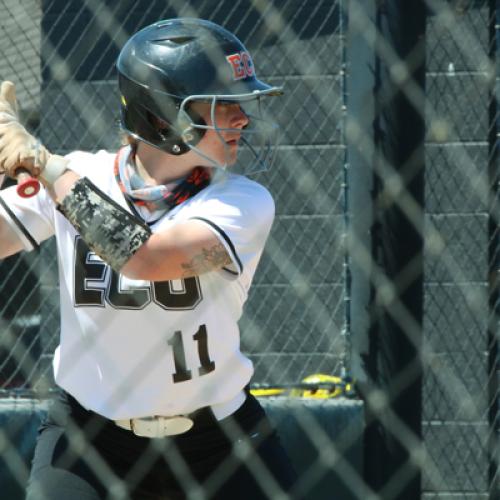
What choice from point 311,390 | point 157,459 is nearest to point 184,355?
point 157,459

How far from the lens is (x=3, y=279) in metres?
5.22

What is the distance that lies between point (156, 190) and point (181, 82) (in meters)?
0.25

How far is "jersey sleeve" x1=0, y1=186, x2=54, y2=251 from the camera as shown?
268 cm

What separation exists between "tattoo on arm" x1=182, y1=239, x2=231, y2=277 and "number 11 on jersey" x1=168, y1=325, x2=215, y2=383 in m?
0.20

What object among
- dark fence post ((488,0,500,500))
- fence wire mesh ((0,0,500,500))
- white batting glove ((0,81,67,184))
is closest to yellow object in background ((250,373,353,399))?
dark fence post ((488,0,500,500))

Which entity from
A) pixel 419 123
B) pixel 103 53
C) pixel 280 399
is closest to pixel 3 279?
pixel 103 53

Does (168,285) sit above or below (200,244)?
below

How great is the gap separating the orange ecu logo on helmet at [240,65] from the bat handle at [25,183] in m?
0.53

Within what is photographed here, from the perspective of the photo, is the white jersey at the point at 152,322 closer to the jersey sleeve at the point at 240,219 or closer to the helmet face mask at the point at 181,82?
the jersey sleeve at the point at 240,219

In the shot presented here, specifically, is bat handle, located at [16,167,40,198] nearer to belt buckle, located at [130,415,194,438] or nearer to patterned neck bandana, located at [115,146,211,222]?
patterned neck bandana, located at [115,146,211,222]

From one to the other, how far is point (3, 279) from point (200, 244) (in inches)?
116

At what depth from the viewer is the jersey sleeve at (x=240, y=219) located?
2.51 m

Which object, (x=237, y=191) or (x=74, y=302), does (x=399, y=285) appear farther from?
(x=74, y=302)

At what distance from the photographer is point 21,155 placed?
232 centimetres
